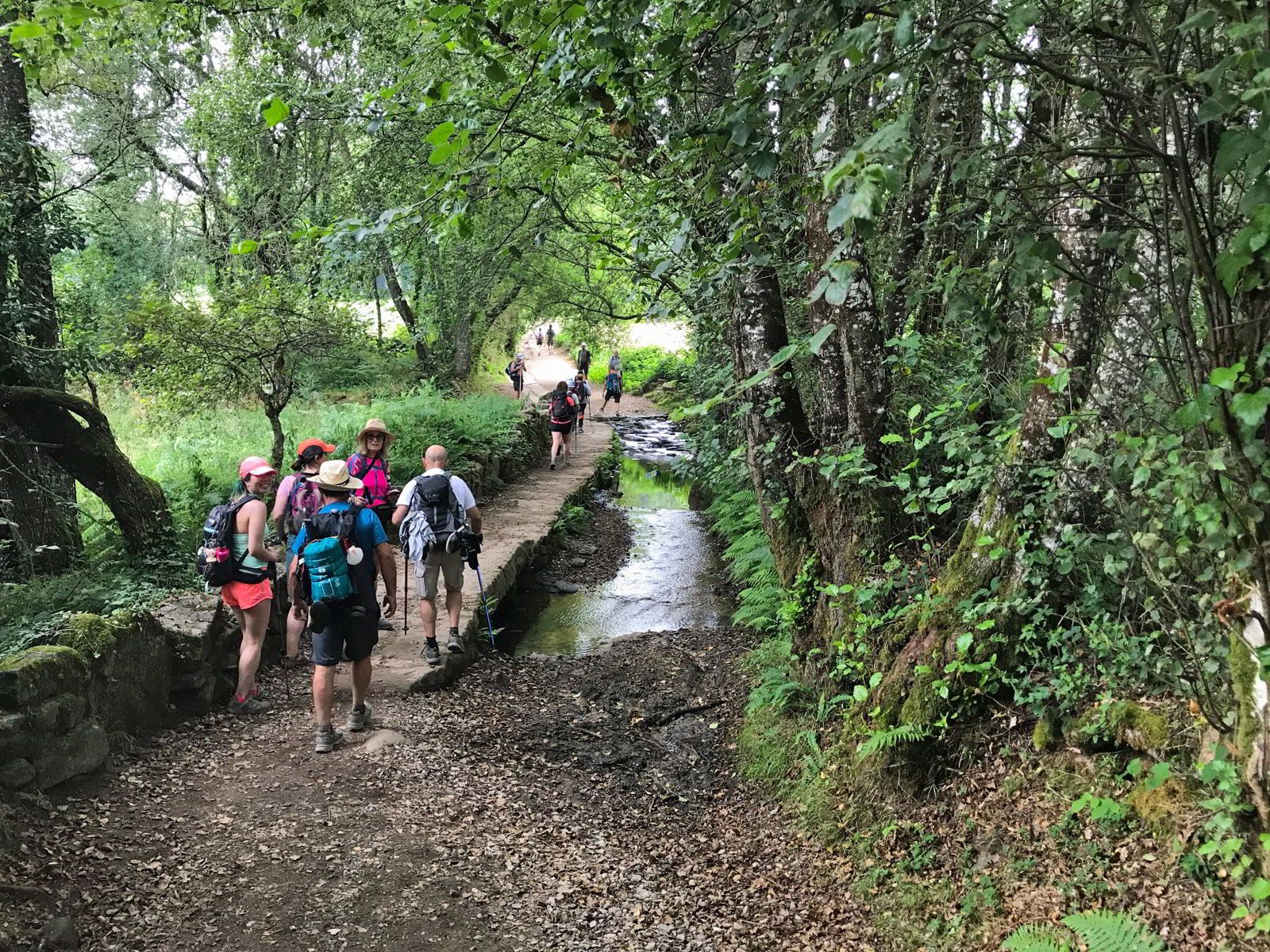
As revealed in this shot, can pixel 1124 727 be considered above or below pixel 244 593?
below

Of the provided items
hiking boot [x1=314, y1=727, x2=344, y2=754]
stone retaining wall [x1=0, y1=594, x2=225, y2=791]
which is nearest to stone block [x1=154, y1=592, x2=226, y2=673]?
stone retaining wall [x1=0, y1=594, x2=225, y2=791]

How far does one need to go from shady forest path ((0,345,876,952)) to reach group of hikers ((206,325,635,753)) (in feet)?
1.76

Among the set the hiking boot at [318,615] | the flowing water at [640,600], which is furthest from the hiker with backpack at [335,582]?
the flowing water at [640,600]

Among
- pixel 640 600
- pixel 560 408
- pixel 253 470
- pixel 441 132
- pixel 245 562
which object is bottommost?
pixel 640 600

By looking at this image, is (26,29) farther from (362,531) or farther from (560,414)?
(560,414)

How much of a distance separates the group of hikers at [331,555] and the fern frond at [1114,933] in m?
4.42

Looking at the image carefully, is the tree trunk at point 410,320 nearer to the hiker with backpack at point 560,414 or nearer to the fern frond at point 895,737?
the hiker with backpack at point 560,414

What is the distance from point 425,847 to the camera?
15.9ft

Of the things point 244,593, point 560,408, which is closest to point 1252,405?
point 244,593

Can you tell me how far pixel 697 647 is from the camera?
29.0 feet

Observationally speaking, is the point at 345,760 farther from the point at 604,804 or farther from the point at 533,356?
the point at 533,356

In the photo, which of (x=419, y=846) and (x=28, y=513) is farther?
(x=28, y=513)

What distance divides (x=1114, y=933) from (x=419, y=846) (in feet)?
11.7

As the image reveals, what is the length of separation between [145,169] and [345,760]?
1619cm
